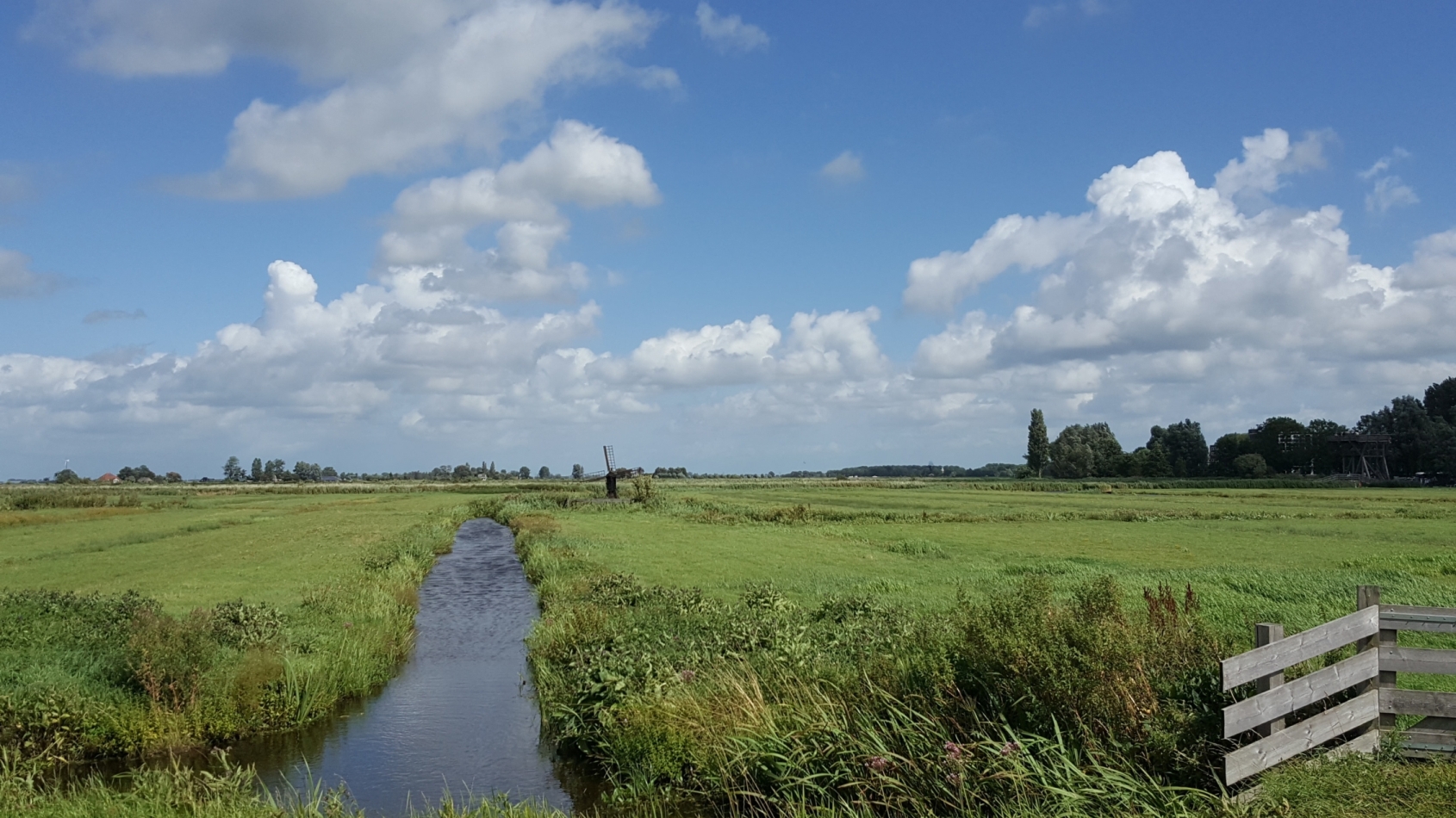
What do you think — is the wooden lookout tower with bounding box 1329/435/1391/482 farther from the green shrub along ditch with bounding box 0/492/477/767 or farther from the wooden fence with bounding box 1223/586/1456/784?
the green shrub along ditch with bounding box 0/492/477/767

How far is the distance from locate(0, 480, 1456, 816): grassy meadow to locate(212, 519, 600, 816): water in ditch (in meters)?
0.65

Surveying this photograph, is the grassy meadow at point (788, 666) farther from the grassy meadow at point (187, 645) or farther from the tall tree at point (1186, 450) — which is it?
the tall tree at point (1186, 450)

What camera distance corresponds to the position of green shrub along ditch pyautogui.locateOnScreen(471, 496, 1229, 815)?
978 centimetres

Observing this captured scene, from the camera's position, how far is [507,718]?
16906 millimetres

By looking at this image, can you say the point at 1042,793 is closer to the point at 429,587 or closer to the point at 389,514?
the point at 429,587

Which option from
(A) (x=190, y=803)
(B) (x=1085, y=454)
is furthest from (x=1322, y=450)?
(A) (x=190, y=803)

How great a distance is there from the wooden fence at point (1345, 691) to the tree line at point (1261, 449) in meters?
142

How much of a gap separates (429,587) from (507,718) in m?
19.3

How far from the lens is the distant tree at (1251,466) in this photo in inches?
5738

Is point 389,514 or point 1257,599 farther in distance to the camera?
point 389,514

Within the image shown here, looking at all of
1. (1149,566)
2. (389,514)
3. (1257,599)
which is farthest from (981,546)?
(389,514)

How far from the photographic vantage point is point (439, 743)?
606 inches

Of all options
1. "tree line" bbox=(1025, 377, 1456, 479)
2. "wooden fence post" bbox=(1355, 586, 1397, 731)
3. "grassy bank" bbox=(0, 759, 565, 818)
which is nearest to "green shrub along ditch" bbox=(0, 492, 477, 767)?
"grassy bank" bbox=(0, 759, 565, 818)

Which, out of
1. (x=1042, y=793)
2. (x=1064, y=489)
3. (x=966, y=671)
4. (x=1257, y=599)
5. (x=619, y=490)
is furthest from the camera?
(x=1064, y=489)
